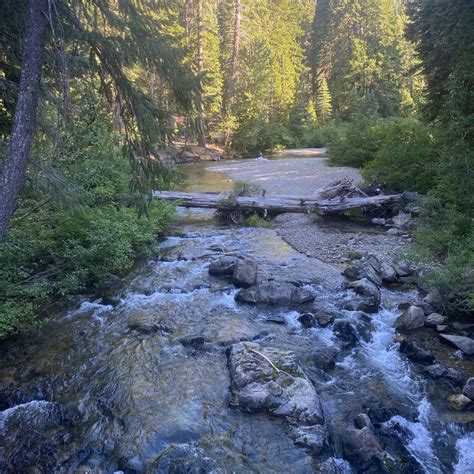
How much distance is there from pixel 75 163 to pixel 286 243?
713cm

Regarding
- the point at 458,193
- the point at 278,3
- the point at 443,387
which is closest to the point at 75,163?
the point at 443,387

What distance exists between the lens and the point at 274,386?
6.04 metres

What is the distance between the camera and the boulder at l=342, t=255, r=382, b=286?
10125 mm

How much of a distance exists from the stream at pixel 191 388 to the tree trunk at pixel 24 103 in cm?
285

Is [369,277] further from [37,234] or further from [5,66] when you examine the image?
[5,66]

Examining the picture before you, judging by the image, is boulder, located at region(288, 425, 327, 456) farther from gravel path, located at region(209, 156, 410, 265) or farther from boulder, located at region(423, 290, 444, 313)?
gravel path, located at region(209, 156, 410, 265)

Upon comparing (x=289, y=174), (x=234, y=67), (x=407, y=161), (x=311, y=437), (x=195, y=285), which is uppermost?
(x=234, y=67)

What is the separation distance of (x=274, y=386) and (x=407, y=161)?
13.0 metres

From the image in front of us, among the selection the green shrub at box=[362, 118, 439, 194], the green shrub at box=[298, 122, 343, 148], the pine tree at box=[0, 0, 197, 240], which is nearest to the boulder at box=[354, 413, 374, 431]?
the pine tree at box=[0, 0, 197, 240]

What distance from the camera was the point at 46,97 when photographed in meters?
6.01

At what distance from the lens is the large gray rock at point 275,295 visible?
30.3ft

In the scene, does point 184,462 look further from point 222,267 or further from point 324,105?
point 324,105

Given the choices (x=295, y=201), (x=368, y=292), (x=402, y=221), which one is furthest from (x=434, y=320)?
(x=295, y=201)

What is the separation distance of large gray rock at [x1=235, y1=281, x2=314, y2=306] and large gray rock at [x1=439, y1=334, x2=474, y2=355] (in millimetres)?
2860
